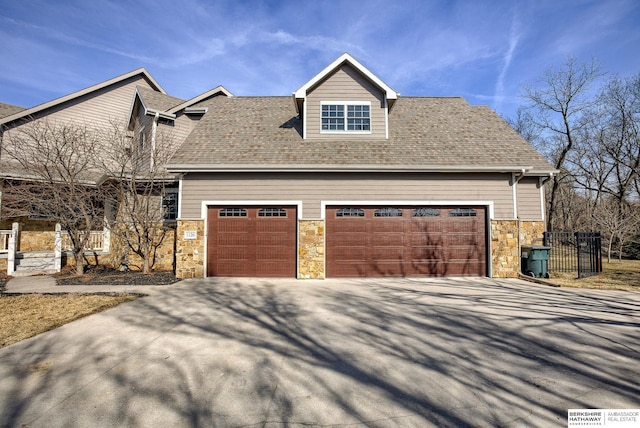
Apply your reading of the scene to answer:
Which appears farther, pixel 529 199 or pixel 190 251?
pixel 529 199

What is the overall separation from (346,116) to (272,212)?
476 cm

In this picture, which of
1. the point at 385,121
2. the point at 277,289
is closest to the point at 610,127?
the point at 385,121

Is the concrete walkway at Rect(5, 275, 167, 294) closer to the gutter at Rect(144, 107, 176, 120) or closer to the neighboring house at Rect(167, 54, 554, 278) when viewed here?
the neighboring house at Rect(167, 54, 554, 278)

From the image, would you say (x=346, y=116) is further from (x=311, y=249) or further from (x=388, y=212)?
(x=311, y=249)

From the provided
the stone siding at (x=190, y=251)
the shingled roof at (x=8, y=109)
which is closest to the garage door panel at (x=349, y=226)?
the stone siding at (x=190, y=251)

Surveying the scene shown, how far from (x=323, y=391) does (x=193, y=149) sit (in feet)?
33.6

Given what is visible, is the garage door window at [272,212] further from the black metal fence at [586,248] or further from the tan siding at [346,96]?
the black metal fence at [586,248]

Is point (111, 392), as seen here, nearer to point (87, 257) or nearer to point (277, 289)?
point (277, 289)

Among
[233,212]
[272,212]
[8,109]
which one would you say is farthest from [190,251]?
[8,109]

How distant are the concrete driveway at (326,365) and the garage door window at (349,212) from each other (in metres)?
4.17

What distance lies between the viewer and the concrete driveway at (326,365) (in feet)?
10.5

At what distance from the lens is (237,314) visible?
6.62m

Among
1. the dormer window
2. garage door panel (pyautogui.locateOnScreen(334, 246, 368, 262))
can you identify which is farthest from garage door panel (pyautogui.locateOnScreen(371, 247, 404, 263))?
the dormer window

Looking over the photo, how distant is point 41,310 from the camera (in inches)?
271
